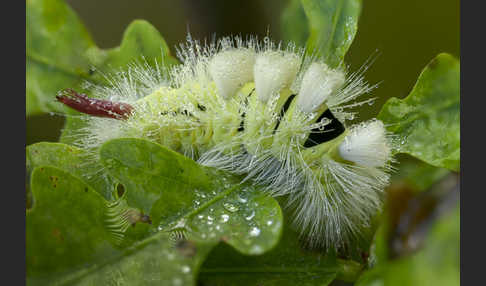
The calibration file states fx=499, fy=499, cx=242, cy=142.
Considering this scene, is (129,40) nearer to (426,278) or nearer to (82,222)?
(82,222)

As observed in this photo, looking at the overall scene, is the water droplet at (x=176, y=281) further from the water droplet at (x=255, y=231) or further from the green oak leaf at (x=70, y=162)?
the green oak leaf at (x=70, y=162)

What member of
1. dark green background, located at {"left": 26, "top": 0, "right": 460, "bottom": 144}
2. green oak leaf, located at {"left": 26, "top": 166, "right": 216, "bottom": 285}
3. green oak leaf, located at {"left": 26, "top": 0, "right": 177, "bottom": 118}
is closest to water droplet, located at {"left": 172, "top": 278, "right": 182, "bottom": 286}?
green oak leaf, located at {"left": 26, "top": 166, "right": 216, "bottom": 285}

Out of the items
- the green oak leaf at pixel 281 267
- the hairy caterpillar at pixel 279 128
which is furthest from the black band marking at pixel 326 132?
the green oak leaf at pixel 281 267

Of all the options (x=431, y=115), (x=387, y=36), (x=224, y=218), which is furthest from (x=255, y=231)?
(x=387, y=36)

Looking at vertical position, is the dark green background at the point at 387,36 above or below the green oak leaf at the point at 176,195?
above

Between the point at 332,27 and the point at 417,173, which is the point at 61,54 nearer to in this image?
the point at 332,27

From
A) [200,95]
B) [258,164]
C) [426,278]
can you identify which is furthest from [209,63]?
[426,278]
